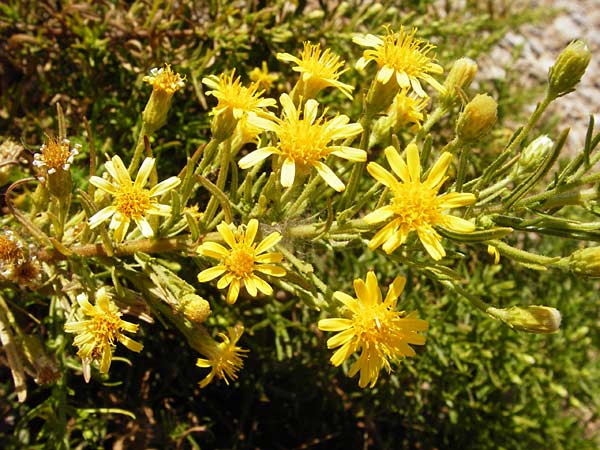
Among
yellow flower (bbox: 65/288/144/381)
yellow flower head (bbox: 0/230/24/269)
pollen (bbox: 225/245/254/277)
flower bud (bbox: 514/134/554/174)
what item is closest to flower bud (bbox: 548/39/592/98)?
flower bud (bbox: 514/134/554/174)

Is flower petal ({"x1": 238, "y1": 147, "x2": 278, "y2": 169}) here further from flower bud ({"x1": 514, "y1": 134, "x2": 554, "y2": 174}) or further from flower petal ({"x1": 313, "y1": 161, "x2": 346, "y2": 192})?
flower bud ({"x1": 514, "y1": 134, "x2": 554, "y2": 174})

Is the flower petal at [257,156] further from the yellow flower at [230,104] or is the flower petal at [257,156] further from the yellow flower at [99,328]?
the yellow flower at [99,328]

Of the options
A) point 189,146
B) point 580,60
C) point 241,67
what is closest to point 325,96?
point 241,67

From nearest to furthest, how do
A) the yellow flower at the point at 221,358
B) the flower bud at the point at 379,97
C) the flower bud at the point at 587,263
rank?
the flower bud at the point at 587,263, the flower bud at the point at 379,97, the yellow flower at the point at 221,358

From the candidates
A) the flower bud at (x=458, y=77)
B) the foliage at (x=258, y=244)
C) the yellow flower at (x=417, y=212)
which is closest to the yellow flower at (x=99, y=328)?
the foliage at (x=258, y=244)

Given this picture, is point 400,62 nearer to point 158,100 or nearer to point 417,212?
point 417,212

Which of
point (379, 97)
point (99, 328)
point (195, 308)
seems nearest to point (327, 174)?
point (379, 97)
